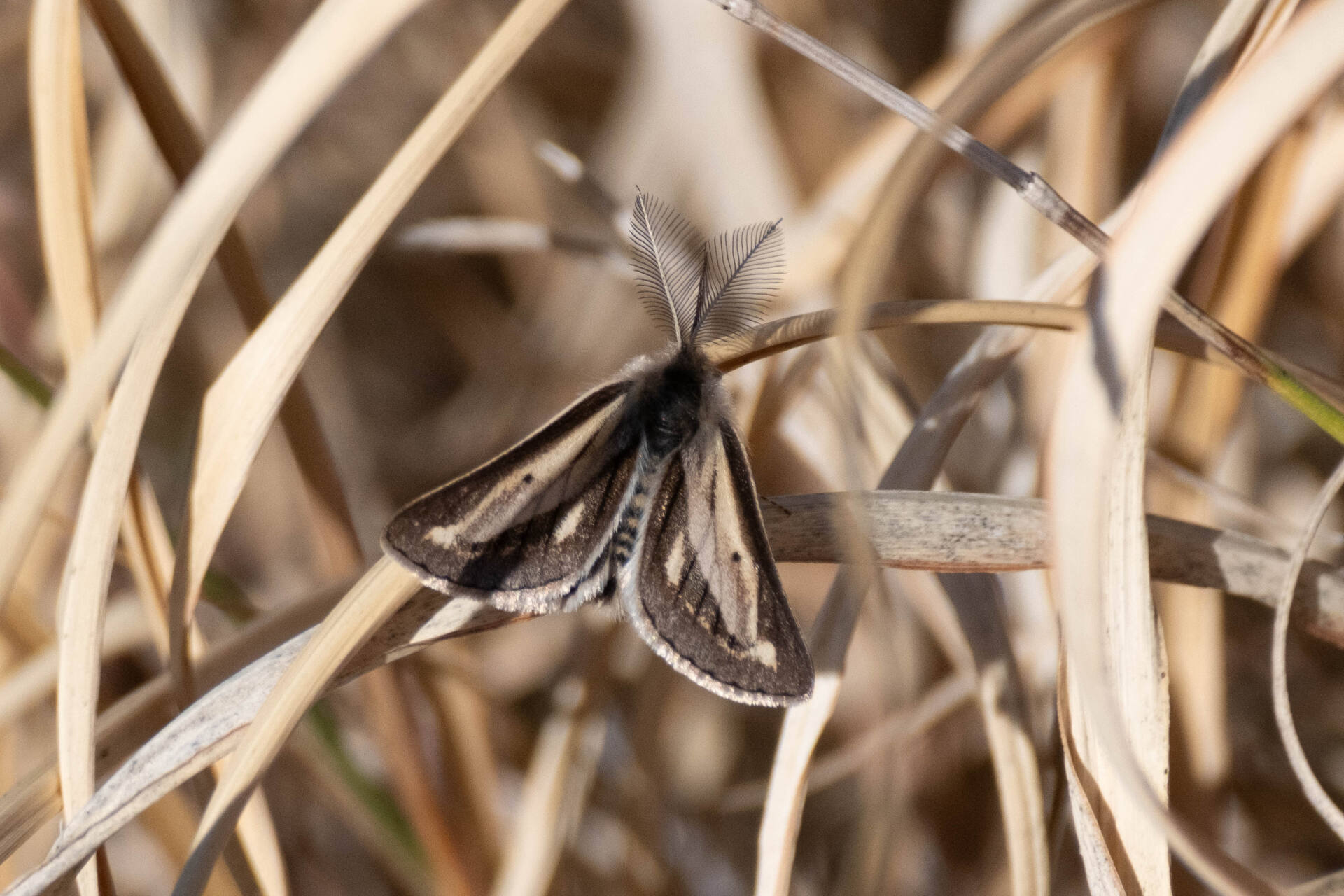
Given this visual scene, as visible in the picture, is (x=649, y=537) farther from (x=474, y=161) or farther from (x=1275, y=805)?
(x=474, y=161)

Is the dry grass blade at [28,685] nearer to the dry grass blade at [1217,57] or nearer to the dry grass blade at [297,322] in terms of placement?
the dry grass blade at [297,322]

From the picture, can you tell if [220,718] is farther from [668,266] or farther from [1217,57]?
[1217,57]

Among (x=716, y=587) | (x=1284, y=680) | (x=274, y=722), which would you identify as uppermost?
(x=1284, y=680)

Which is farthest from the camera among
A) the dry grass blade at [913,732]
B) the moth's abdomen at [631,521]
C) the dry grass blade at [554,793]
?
the dry grass blade at [913,732]

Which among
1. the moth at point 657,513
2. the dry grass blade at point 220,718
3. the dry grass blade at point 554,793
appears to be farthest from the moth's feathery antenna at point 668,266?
the dry grass blade at point 554,793

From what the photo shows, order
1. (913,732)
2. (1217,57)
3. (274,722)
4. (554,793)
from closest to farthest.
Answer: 1. (274,722)
2. (1217,57)
3. (554,793)
4. (913,732)

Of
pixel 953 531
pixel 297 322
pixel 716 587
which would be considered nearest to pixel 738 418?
pixel 716 587
